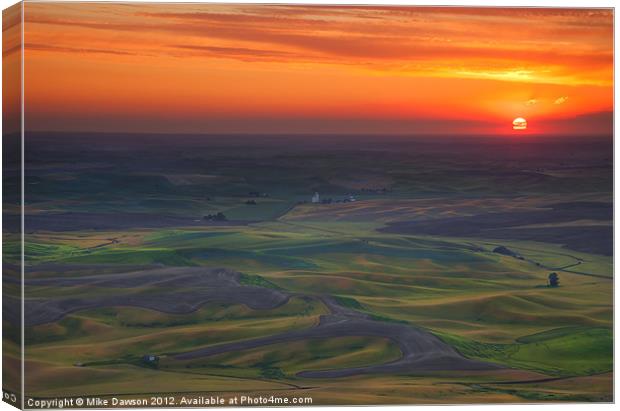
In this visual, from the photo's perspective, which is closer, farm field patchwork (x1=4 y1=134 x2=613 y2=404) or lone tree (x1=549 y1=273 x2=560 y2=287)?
farm field patchwork (x1=4 y1=134 x2=613 y2=404)

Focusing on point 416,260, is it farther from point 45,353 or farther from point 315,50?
point 45,353

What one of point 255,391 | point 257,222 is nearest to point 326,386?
point 255,391

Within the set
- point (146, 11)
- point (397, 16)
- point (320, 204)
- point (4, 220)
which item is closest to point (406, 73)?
point (397, 16)

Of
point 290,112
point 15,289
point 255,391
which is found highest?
point 290,112

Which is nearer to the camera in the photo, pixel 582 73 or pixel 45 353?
pixel 45 353

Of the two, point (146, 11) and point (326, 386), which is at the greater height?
point (146, 11)

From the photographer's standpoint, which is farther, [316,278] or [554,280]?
[554,280]

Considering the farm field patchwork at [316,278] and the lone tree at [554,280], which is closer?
the farm field patchwork at [316,278]

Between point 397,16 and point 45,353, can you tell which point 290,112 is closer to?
point 397,16
